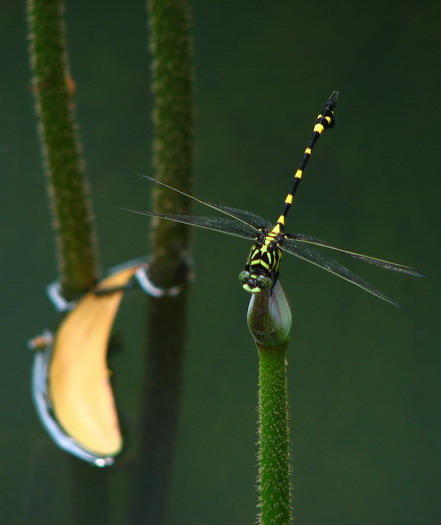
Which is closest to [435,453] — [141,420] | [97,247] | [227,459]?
[227,459]

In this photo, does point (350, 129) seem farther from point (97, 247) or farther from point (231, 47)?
point (97, 247)

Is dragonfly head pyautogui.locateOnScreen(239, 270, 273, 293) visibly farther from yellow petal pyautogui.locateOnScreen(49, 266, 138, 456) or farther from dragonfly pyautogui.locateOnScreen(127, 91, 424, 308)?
yellow petal pyautogui.locateOnScreen(49, 266, 138, 456)

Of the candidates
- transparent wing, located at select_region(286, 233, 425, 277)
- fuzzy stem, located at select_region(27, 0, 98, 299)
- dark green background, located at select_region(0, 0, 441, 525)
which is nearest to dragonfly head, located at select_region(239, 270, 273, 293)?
transparent wing, located at select_region(286, 233, 425, 277)

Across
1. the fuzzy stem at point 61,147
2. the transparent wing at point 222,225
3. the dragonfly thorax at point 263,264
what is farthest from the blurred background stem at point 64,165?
the dragonfly thorax at point 263,264

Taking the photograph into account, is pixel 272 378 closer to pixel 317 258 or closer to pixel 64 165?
pixel 317 258

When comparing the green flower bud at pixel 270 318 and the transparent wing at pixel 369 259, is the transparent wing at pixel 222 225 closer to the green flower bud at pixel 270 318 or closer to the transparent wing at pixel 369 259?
the transparent wing at pixel 369 259

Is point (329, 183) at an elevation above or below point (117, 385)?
above
